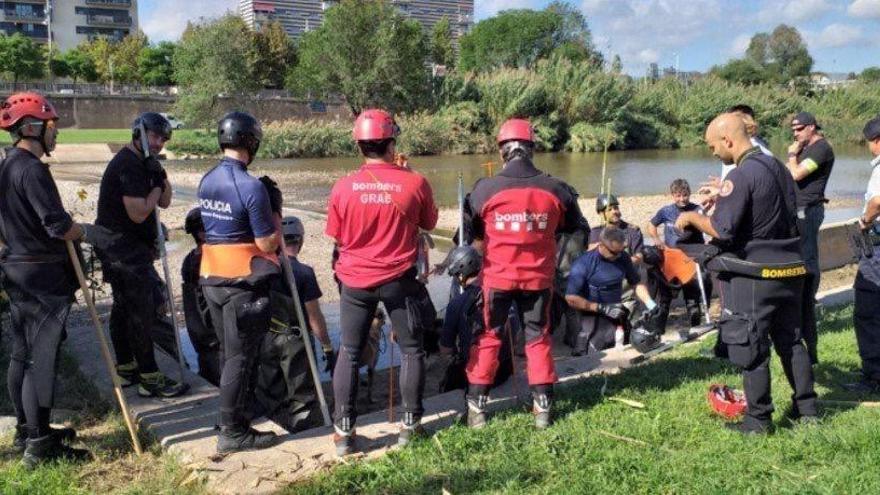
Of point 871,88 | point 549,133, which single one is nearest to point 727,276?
point 549,133

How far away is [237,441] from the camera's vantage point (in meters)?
4.75

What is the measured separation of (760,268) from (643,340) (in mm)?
2530

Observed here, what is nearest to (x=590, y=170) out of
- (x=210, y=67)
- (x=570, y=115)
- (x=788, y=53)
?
(x=570, y=115)

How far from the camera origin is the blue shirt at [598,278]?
25.1ft

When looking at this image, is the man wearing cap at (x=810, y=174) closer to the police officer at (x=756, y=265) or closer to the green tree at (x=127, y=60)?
the police officer at (x=756, y=265)

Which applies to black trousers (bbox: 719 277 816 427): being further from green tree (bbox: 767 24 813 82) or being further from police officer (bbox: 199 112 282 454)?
green tree (bbox: 767 24 813 82)

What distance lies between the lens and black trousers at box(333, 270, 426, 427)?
15.5 feet

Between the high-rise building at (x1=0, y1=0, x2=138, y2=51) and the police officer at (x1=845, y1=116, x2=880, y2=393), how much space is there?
107520 mm

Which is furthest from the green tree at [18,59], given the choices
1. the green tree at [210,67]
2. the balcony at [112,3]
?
the balcony at [112,3]

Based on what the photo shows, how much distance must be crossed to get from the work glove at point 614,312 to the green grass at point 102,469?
13.7 feet

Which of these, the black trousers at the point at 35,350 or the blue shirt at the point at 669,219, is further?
the blue shirt at the point at 669,219

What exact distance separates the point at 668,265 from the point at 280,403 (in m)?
4.86

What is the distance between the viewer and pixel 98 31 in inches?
4222

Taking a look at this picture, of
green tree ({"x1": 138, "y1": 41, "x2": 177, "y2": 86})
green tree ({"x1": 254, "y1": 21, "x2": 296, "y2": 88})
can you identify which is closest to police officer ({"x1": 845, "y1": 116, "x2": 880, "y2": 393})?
green tree ({"x1": 254, "y1": 21, "x2": 296, "y2": 88})
